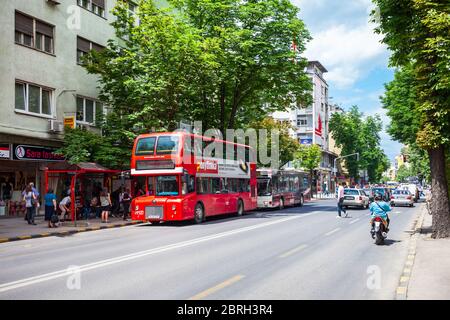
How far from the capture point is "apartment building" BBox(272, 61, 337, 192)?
259ft

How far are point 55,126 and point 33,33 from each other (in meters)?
5.03

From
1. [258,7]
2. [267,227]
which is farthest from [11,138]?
[258,7]

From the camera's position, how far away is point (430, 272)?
8.55 metres

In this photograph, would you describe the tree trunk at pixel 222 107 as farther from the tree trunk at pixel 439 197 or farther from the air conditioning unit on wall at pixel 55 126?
the tree trunk at pixel 439 197

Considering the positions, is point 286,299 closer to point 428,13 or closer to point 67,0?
point 428,13

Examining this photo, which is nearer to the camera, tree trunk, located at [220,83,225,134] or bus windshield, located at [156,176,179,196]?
bus windshield, located at [156,176,179,196]

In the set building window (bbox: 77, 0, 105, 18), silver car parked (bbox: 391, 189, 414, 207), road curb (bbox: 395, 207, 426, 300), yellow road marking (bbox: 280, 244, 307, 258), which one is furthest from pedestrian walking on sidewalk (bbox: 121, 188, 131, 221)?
silver car parked (bbox: 391, 189, 414, 207)

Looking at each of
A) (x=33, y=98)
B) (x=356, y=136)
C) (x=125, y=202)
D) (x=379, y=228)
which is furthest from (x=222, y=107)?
(x=356, y=136)

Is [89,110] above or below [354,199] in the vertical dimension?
above

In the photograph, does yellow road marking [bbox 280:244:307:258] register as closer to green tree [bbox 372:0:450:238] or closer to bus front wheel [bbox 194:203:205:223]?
green tree [bbox 372:0:450:238]

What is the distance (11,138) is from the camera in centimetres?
2169

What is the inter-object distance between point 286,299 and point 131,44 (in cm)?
2213

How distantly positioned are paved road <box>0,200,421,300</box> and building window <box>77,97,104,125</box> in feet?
41.2

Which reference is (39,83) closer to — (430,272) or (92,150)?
(92,150)
